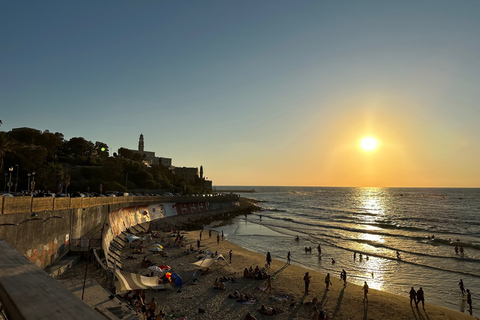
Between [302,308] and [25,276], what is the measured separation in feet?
71.2

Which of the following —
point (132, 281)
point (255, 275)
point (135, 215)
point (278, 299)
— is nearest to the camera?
point (132, 281)

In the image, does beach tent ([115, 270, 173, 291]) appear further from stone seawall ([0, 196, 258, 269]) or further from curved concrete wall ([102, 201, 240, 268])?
curved concrete wall ([102, 201, 240, 268])

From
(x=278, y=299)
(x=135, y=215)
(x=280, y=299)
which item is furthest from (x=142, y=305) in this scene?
(x=135, y=215)

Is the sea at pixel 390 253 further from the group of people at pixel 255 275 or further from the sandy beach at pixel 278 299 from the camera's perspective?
the group of people at pixel 255 275

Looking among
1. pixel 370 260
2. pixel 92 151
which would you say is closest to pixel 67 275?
pixel 370 260

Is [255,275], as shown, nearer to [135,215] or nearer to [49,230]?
[49,230]

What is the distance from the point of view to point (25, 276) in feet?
7.82

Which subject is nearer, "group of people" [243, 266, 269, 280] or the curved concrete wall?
"group of people" [243, 266, 269, 280]

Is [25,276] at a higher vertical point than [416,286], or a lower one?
higher

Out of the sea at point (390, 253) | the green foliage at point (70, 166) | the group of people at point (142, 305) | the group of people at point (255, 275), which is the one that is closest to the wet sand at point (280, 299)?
the group of people at point (255, 275)

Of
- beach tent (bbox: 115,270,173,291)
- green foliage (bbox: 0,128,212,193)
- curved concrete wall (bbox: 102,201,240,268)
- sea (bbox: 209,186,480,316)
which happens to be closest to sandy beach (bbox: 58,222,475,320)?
beach tent (bbox: 115,270,173,291)

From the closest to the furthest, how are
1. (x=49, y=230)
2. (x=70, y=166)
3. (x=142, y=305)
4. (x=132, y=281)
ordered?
(x=142, y=305), (x=132, y=281), (x=49, y=230), (x=70, y=166)

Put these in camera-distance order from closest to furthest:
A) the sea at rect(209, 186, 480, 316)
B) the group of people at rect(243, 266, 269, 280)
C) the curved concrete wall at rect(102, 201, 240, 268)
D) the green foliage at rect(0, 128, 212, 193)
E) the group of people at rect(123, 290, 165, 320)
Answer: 1. the group of people at rect(123, 290, 165, 320)
2. the group of people at rect(243, 266, 269, 280)
3. the sea at rect(209, 186, 480, 316)
4. the curved concrete wall at rect(102, 201, 240, 268)
5. the green foliage at rect(0, 128, 212, 193)

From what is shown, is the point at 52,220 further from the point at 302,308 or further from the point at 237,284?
the point at 302,308
